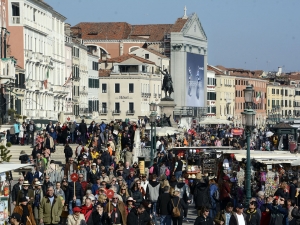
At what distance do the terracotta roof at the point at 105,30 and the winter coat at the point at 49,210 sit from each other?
10397cm

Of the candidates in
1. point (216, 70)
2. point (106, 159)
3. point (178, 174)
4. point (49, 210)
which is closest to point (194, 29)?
point (216, 70)

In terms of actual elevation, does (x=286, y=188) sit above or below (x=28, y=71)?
below

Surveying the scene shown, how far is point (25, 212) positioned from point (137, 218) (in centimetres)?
234

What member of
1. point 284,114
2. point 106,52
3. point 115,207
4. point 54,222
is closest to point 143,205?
point 115,207

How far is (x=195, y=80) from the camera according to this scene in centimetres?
12731

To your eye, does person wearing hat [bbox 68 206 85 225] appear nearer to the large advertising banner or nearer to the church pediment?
the large advertising banner

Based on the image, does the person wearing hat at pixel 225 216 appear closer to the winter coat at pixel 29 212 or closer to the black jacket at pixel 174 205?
the black jacket at pixel 174 205

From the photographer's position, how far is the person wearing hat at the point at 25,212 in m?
19.3

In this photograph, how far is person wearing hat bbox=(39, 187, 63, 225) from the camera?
65.7 feet

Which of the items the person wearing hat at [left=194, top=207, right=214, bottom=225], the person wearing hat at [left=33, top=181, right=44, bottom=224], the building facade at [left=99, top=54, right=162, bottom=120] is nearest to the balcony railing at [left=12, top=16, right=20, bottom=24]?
the person wearing hat at [left=33, top=181, right=44, bottom=224]

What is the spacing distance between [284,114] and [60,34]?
106658mm

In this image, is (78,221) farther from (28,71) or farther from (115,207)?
(28,71)

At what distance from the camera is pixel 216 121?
65.1 metres

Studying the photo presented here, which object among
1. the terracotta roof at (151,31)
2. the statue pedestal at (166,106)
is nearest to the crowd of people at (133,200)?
the statue pedestal at (166,106)
